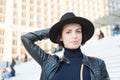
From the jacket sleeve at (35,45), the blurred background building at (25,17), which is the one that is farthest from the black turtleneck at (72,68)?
the blurred background building at (25,17)

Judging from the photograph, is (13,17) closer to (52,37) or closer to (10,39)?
(10,39)

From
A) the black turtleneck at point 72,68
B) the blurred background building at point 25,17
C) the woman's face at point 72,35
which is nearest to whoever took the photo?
the black turtleneck at point 72,68

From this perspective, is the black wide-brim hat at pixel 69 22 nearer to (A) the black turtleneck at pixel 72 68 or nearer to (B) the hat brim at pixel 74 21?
(B) the hat brim at pixel 74 21

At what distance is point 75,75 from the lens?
8.02ft

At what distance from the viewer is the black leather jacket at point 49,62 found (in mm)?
2486

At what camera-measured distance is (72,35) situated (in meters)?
2.58

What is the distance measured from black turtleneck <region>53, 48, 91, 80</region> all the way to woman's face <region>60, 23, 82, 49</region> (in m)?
0.04

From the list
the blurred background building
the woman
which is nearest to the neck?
the woman

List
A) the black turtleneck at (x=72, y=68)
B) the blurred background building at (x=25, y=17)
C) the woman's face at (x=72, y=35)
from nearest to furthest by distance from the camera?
the black turtleneck at (x=72, y=68) < the woman's face at (x=72, y=35) < the blurred background building at (x=25, y=17)

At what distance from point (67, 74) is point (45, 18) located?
71665 millimetres

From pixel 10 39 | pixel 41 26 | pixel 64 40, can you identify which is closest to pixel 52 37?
pixel 64 40

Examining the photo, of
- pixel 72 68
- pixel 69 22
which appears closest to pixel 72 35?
pixel 69 22

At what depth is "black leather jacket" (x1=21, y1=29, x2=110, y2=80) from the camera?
97.9 inches

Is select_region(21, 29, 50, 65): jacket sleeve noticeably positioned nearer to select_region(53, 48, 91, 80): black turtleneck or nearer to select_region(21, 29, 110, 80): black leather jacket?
select_region(21, 29, 110, 80): black leather jacket
